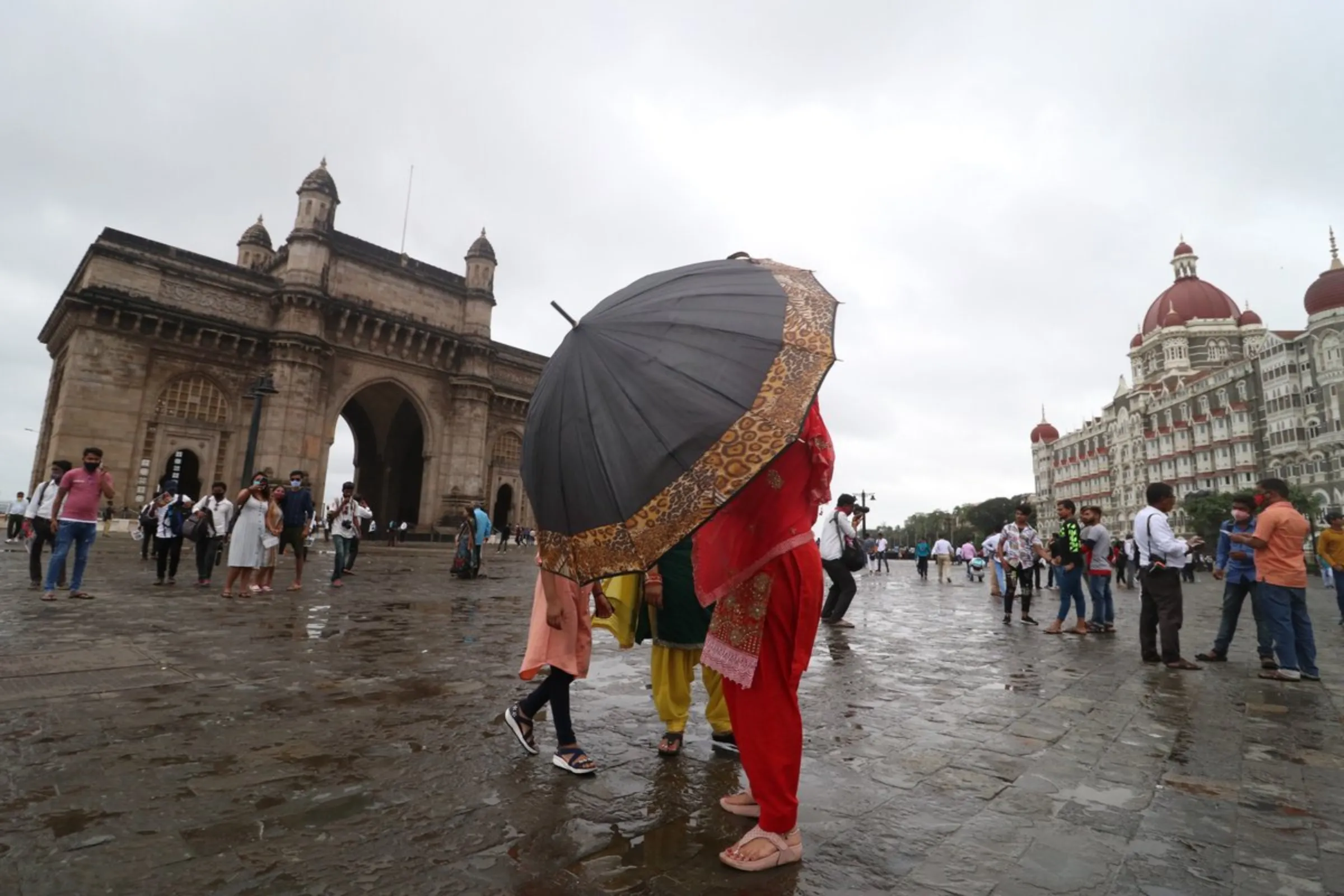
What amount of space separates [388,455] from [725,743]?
1293 inches

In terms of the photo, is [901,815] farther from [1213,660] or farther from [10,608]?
[10,608]

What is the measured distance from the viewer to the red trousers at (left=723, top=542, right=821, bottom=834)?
2.17 meters

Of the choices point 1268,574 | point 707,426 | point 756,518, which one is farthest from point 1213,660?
point 707,426

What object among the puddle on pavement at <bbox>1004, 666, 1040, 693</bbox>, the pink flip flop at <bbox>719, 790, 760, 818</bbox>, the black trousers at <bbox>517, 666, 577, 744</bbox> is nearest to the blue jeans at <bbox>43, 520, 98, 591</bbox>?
the black trousers at <bbox>517, 666, 577, 744</bbox>

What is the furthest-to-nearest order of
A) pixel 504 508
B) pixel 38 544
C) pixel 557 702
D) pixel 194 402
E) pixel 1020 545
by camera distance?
pixel 504 508 < pixel 194 402 < pixel 1020 545 < pixel 38 544 < pixel 557 702

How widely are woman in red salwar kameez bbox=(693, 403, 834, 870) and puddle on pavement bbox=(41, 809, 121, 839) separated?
2097mm

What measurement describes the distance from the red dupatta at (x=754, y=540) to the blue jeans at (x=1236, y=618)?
18.1ft

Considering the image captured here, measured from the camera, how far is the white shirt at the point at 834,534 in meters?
7.62

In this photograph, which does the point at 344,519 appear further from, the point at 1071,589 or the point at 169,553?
the point at 1071,589

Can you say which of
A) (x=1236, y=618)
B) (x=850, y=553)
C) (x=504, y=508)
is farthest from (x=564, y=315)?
(x=504, y=508)

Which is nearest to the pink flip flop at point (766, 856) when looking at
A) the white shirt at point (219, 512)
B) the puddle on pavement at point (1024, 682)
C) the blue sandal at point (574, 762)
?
the blue sandal at point (574, 762)

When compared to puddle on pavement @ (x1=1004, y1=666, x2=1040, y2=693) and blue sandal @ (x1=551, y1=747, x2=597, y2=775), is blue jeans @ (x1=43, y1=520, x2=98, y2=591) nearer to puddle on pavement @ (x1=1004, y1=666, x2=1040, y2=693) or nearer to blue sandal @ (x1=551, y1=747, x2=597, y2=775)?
blue sandal @ (x1=551, y1=747, x2=597, y2=775)

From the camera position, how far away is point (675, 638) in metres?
3.12

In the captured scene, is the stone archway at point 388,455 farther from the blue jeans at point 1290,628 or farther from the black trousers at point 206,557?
the blue jeans at point 1290,628
